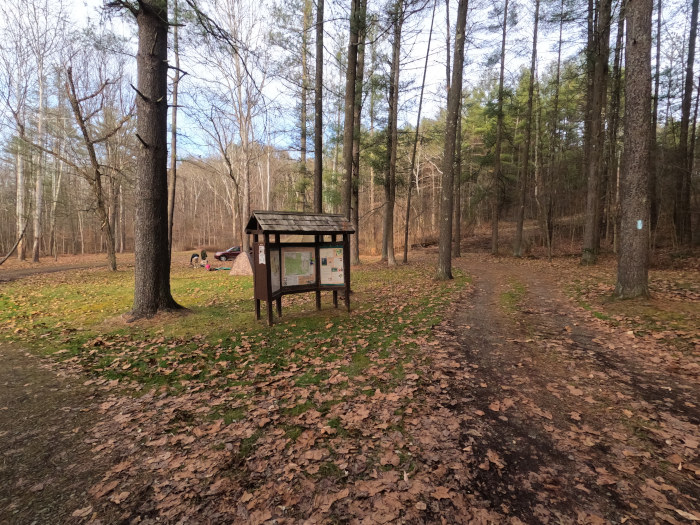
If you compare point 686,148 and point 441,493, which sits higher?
point 686,148

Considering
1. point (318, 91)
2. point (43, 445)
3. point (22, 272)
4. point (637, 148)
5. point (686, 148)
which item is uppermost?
point (318, 91)

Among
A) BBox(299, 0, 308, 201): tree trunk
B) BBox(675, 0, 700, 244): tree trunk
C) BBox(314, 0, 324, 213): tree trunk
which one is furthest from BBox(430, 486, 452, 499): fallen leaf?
BBox(675, 0, 700, 244): tree trunk

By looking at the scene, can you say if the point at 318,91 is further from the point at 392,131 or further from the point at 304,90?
the point at 392,131

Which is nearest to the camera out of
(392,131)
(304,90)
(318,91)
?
(318,91)

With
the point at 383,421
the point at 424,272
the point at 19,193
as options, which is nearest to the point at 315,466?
the point at 383,421

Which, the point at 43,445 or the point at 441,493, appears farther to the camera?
the point at 43,445

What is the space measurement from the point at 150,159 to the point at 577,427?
326 inches

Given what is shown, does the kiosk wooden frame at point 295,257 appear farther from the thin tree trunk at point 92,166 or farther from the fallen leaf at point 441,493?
the thin tree trunk at point 92,166

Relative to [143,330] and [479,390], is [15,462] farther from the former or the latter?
[479,390]

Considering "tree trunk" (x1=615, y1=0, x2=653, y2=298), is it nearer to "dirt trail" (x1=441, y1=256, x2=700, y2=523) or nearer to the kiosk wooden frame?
"dirt trail" (x1=441, y1=256, x2=700, y2=523)

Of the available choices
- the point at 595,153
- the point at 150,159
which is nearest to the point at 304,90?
the point at 150,159

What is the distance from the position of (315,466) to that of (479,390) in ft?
7.09

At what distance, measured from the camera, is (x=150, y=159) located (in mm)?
6906

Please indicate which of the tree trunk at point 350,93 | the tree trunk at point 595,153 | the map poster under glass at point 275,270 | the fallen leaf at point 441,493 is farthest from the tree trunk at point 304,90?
the fallen leaf at point 441,493
